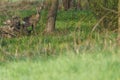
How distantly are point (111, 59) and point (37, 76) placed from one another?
1.39 m

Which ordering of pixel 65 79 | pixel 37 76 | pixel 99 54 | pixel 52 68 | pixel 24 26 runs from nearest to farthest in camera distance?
1. pixel 65 79
2. pixel 37 76
3. pixel 52 68
4. pixel 99 54
5. pixel 24 26

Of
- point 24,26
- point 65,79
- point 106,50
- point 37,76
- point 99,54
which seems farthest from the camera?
point 24,26

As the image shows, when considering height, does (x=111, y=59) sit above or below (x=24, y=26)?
above

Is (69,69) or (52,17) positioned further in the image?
(52,17)

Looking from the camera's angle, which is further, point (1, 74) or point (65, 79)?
point (1, 74)

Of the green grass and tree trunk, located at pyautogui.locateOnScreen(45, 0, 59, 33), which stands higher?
the green grass

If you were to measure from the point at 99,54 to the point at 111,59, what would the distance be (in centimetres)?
89

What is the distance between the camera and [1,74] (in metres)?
7.24

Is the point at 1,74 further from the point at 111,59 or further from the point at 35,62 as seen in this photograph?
the point at 111,59

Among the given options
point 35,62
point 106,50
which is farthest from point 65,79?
point 106,50

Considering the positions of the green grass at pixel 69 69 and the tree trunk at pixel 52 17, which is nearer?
the green grass at pixel 69 69

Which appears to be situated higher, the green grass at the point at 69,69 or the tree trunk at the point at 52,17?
the green grass at the point at 69,69

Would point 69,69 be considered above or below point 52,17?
above

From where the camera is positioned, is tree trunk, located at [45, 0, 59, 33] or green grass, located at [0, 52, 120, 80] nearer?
green grass, located at [0, 52, 120, 80]
